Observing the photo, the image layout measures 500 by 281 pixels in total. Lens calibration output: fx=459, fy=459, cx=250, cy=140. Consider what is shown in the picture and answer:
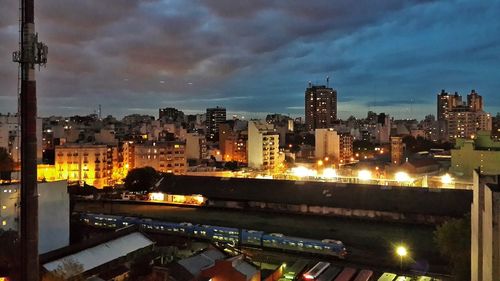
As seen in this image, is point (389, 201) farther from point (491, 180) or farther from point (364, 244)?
point (491, 180)

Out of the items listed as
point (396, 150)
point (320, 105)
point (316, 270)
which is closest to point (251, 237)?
point (316, 270)

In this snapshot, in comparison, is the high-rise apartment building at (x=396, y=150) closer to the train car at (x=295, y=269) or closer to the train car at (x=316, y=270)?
the train car at (x=295, y=269)

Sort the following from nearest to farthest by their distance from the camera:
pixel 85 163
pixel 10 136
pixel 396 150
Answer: pixel 10 136
pixel 85 163
pixel 396 150

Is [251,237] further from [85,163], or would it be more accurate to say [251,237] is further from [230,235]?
[85,163]

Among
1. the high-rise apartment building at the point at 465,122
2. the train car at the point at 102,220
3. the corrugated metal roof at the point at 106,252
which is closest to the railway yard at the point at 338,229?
the train car at the point at 102,220

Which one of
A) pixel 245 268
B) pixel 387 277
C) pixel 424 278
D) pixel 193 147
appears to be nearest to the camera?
pixel 245 268

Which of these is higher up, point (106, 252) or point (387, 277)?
point (106, 252)
